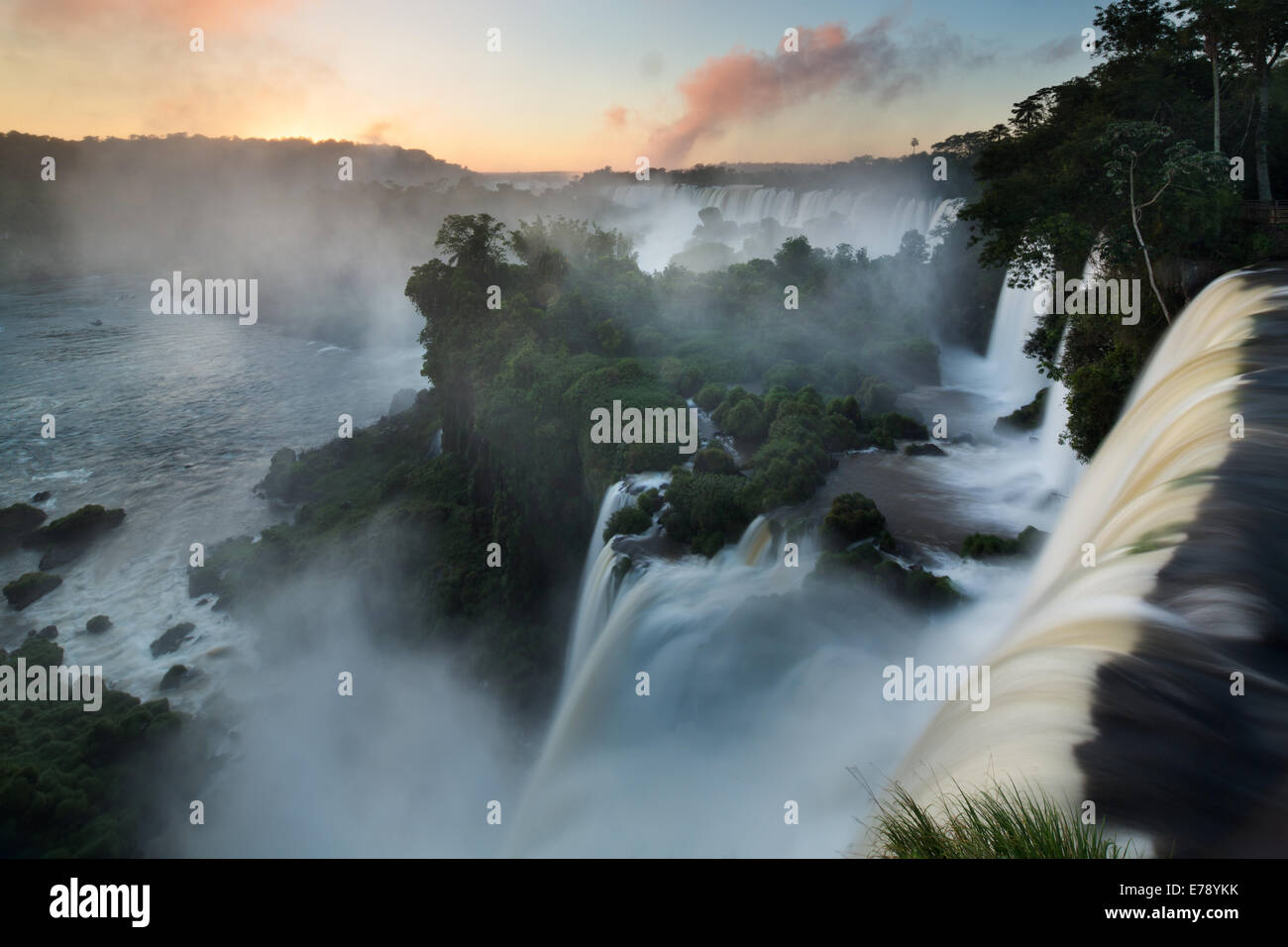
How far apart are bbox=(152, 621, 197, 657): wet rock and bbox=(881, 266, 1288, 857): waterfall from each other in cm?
2817

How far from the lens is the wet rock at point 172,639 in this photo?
88.1 feet

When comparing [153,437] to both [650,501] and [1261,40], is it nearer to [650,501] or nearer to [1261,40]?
[650,501]

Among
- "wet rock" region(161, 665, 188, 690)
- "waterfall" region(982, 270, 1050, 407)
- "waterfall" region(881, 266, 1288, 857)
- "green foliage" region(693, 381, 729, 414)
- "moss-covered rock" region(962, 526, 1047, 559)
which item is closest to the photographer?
"waterfall" region(881, 266, 1288, 857)

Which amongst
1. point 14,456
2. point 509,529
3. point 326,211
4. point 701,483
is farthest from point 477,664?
point 326,211

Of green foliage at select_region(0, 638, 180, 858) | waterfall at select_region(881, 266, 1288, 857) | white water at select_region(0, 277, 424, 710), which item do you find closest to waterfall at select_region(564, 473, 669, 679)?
waterfall at select_region(881, 266, 1288, 857)

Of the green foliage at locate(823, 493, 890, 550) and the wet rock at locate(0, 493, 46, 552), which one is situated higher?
the green foliage at locate(823, 493, 890, 550)

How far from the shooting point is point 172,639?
27391 millimetres

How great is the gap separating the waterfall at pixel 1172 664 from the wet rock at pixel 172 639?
28.2m

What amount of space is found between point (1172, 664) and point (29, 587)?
129ft

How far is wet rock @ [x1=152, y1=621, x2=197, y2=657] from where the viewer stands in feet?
88.1

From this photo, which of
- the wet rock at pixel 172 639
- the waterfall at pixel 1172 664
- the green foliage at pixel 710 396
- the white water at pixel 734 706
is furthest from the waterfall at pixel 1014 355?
the wet rock at pixel 172 639

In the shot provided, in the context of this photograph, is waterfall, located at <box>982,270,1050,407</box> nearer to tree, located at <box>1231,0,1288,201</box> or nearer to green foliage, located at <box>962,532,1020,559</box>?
tree, located at <box>1231,0,1288,201</box>

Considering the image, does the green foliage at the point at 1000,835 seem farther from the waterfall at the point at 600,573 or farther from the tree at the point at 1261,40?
the tree at the point at 1261,40
